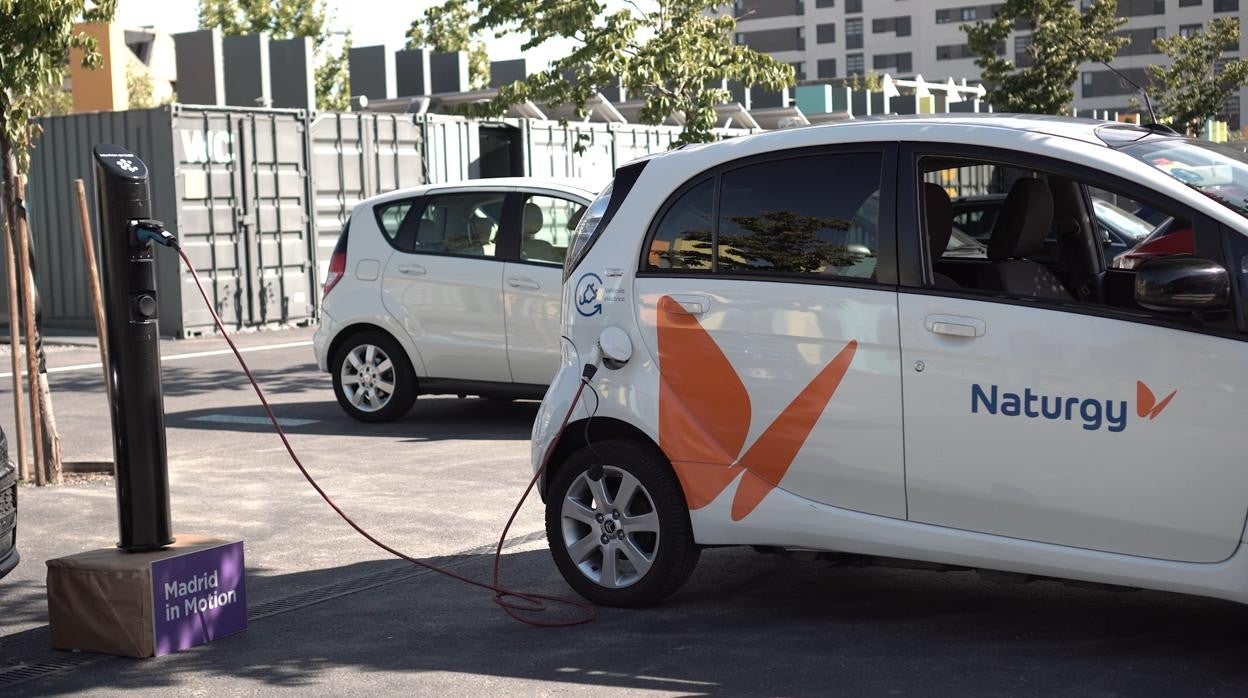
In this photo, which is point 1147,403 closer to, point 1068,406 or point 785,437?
point 1068,406

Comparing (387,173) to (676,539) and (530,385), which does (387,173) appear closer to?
(530,385)

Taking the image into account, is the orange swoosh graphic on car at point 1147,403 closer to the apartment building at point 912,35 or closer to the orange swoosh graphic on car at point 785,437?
the orange swoosh graphic on car at point 785,437

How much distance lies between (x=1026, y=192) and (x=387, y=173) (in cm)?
1737

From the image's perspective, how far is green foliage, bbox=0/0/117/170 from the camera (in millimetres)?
8984

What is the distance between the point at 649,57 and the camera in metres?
17.1

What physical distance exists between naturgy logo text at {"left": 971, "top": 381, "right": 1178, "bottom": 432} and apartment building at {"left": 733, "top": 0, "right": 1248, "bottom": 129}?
8932 centimetres

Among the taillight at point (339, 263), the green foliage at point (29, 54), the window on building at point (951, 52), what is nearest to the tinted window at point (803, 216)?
the green foliage at point (29, 54)

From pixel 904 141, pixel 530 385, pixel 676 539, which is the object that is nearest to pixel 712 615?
pixel 676 539

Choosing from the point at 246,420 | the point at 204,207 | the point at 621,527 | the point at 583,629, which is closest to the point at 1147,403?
the point at 621,527

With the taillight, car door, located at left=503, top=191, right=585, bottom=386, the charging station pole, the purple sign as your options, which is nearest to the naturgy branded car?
the purple sign

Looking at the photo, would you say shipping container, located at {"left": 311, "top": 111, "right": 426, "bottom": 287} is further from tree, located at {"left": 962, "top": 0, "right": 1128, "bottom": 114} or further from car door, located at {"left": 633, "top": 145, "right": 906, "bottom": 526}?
car door, located at {"left": 633, "top": 145, "right": 906, "bottom": 526}

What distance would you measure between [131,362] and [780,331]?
231 cm

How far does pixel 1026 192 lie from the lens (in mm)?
5773

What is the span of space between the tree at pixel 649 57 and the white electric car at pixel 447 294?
223 inches
